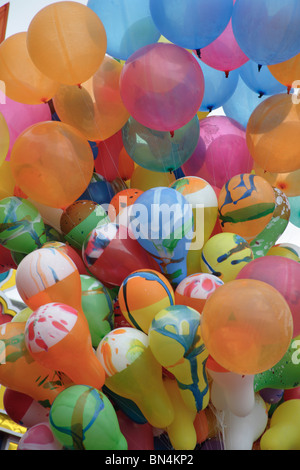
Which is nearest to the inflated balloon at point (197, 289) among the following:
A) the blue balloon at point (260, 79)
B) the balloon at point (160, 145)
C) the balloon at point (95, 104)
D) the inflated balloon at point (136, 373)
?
the inflated balloon at point (136, 373)

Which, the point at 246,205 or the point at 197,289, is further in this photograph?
the point at 246,205

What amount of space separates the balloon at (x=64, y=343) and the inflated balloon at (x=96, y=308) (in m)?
0.13

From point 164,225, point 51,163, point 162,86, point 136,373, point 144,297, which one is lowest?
point 136,373

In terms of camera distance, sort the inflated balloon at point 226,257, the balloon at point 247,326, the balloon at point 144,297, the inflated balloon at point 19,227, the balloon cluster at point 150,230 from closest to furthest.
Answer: the balloon at point 247,326
the balloon cluster at point 150,230
the balloon at point 144,297
the inflated balloon at point 226,257
the inflated balloon at point 19,227

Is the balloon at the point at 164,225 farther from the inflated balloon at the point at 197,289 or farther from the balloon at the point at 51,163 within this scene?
the balloon at the point at 51,163

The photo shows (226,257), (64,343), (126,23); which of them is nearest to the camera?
(64,343)

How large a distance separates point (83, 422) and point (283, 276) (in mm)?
547

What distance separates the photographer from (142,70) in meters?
1.50

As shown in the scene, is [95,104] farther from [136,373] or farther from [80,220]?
[136,373]

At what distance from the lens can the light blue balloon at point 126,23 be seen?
67.0 inches

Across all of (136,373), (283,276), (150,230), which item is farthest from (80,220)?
(283,276)

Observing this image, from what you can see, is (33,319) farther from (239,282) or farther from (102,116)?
(102,116)

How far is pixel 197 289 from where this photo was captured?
55.0 inches
